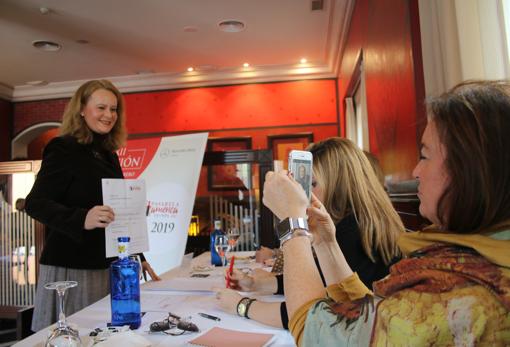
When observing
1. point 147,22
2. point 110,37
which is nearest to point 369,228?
point 147,22

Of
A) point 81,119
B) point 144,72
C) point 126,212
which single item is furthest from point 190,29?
point 126,212

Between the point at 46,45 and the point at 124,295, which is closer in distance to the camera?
the point at 124,295

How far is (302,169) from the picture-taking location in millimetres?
980

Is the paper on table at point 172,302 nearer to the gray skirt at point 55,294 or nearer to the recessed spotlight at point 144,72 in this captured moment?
the gray skirt at point 55,294

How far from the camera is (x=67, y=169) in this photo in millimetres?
1727

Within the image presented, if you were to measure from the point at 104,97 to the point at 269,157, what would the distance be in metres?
1.55

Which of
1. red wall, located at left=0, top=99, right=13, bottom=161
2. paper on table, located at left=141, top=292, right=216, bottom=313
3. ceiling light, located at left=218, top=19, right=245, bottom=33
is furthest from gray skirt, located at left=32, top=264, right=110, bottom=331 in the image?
red wall, located at left=0, top=99, right=13, bottom=161

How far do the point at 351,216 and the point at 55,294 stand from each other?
49.0 inches

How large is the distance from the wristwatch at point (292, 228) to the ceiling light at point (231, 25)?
383 cm

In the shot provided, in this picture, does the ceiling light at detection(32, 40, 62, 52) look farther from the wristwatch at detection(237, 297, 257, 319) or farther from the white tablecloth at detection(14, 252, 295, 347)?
the wristwatch at detection(237, 297, 257, 319)

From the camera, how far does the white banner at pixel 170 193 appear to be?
241 centimetres

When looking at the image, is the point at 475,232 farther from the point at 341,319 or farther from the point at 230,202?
the point at 230,202

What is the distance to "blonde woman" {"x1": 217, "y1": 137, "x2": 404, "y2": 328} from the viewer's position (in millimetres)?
1220

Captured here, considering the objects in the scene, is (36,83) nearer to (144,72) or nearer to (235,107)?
(144,72)
